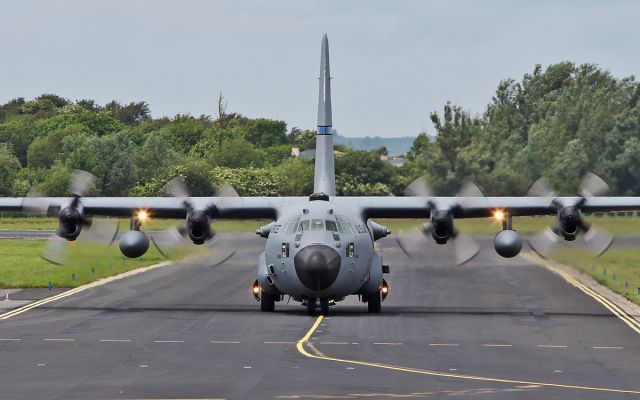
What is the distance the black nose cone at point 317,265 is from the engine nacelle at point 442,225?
→ 18.4 feet

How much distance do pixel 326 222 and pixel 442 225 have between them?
5.14 metres

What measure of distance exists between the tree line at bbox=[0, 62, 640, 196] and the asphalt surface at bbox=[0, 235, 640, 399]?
107 ft

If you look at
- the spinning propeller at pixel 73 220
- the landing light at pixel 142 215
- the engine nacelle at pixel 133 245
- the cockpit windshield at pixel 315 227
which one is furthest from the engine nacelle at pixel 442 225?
the spinning propeller at pixel 73 220

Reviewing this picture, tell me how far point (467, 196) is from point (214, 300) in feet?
37.3

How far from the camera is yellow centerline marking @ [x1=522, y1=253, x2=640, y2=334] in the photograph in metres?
42.9

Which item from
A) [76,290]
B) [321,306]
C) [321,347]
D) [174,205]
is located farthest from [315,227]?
[76,290]

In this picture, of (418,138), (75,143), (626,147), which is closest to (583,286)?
(626,147)

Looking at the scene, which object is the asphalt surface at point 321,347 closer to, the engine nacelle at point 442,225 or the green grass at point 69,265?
the green grass at point 69,265

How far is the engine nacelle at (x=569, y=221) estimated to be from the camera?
44750 mm

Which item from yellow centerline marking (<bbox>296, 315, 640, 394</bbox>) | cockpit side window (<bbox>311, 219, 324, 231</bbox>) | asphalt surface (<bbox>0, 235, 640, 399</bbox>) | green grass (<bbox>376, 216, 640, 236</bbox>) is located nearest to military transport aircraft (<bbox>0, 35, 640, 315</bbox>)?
cockpit side window (<bbox>311, 219, 324, 231</bbox>)

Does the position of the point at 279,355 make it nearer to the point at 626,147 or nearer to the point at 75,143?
the point at 626,147

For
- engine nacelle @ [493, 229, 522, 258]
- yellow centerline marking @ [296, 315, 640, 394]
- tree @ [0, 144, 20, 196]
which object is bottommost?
yellow centerline marking @ [296, 315, 640, 394]

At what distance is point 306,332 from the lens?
3894 centimetres

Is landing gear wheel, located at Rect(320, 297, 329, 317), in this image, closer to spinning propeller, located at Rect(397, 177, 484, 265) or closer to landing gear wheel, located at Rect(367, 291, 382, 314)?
landing gear wheel, located at Rect(367, 291, 382, 314)
